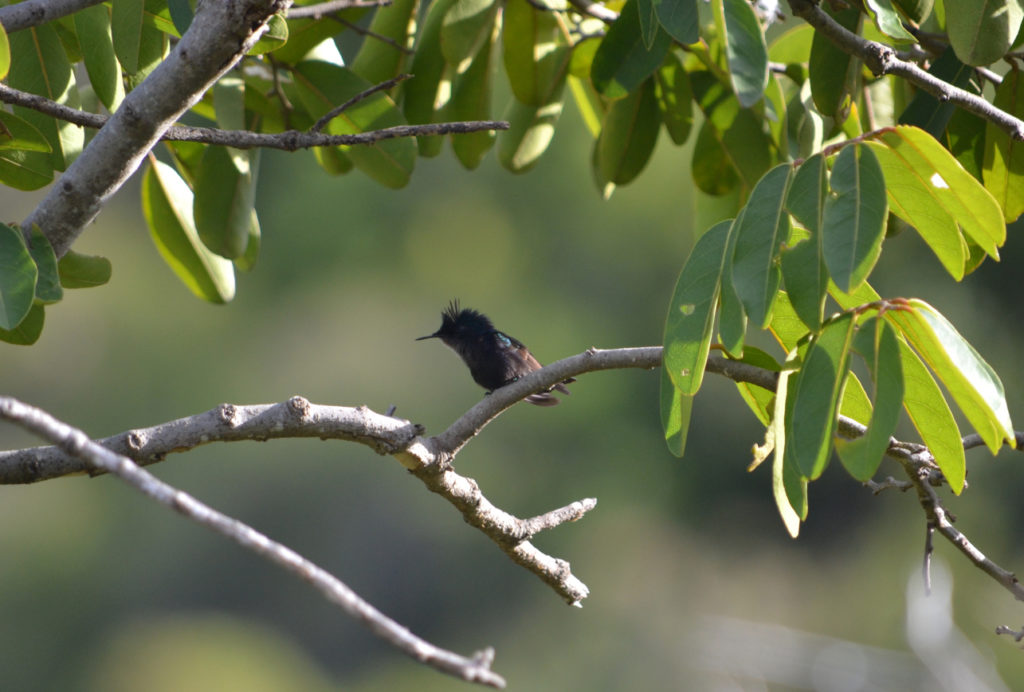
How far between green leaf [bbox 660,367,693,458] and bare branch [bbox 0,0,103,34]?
60.2 inches

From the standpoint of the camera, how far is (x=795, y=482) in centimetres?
173

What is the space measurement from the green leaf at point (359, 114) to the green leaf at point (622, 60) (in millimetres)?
619

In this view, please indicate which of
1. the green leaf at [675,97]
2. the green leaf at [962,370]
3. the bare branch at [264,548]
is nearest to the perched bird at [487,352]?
the green leaf at [675,97]

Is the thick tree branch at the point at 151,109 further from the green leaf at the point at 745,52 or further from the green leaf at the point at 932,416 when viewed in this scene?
the green leaf at the point at 932,416

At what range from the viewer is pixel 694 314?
1.80m

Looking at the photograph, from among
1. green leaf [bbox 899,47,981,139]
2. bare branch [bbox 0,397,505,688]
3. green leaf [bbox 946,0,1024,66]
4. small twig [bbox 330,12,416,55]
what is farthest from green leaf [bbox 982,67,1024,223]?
bare branch [bbox 0,397,505,688]

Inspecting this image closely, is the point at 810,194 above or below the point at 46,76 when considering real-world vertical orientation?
below

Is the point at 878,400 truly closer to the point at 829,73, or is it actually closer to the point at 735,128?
the point at 829,73

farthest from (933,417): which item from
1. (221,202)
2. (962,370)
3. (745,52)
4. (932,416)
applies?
(221,202)

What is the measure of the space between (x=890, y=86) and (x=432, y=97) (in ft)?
4.98

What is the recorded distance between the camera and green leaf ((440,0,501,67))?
2967 millimetres

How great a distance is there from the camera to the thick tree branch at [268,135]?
6.71 ft

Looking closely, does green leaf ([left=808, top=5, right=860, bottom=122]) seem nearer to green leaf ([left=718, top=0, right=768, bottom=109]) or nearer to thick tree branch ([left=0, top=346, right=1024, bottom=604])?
green leaf ([left=718, top=0, right=768, bottom=109])

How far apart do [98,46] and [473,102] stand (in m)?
1.25
